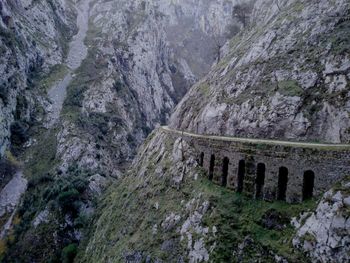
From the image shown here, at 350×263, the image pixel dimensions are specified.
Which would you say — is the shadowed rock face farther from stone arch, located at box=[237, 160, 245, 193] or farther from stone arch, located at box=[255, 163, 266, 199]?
stone arch, located at box=[255, 163, 266, 199]

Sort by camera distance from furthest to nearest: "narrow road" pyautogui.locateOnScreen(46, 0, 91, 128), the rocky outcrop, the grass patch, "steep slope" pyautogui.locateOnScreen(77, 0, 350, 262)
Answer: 1. "narrow road" pyautogui.locateOnScreen(46, 0, 91, 128)
2. the grass patch
3. "steep slope" pyautogui.locateOnScreen(77, 0, 350, 262)
4. the rocky outcrop

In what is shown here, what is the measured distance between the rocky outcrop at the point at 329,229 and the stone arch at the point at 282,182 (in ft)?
10.5

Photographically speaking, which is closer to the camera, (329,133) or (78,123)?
(329,133)

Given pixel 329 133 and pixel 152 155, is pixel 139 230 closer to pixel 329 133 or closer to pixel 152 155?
pixel 152 155

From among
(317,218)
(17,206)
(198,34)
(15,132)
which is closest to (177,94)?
(198,34)

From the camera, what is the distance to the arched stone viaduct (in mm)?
24656

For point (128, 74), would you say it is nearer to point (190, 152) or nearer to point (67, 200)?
point (67, 200)

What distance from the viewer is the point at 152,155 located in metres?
47.7

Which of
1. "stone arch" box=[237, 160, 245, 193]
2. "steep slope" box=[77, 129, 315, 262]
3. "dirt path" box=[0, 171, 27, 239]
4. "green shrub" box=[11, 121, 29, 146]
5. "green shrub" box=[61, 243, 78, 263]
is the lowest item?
"green shrub" box=[61, 243, 78, 263]

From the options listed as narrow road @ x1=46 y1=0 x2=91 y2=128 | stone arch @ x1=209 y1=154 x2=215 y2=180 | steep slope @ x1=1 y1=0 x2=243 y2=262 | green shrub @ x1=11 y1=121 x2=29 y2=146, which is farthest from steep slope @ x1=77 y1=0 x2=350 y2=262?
narrow road @ x1=46 y1=0 x2=91 y2=128

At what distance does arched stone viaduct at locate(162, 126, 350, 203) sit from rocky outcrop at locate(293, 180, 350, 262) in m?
1.31

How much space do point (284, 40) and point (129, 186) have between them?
1101 inches

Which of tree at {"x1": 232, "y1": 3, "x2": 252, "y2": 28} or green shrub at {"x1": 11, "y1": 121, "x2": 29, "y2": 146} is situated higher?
green shrub at {"x1": 11, "y1": 121, "x2": 29, "y2": 146}

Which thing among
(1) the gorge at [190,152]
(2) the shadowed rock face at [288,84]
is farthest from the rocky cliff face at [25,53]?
(2) the shadowed rock face at [288,84]
